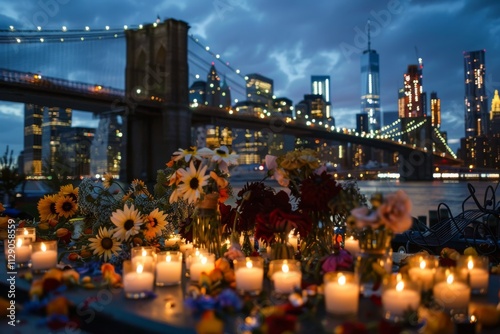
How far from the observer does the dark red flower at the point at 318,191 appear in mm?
2205

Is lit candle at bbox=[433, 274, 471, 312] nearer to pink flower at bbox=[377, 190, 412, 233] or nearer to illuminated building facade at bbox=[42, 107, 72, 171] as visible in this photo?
pink flower at bbox=[377, 190, 412, 233]

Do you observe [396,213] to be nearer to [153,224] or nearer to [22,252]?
[153,224]

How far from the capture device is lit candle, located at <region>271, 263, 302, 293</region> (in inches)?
73.7

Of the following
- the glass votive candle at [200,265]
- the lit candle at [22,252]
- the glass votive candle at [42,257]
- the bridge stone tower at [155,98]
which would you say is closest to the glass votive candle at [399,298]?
the glass votive candle at [200,265]

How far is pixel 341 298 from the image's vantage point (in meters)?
1.63

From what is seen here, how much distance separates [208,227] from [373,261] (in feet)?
3.17

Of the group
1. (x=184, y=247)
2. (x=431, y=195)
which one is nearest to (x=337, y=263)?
(x=184, y=247)

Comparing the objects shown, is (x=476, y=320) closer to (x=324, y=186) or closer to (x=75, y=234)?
(x=324, y=186)

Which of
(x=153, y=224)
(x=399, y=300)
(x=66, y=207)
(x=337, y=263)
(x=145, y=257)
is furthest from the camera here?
(x=66, y=207)

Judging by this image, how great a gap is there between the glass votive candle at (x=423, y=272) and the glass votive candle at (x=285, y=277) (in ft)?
1.38

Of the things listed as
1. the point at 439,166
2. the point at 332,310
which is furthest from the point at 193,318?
the point at 439,166

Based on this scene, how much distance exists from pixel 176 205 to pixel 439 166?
6546 centimetres

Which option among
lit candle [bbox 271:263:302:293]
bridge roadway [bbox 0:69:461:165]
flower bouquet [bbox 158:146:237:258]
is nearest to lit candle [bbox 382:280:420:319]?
lit candle [bbox 271:263:302:293]

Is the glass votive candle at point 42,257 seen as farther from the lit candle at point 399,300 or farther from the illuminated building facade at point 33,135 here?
the illuminated building facade at point 33,135
